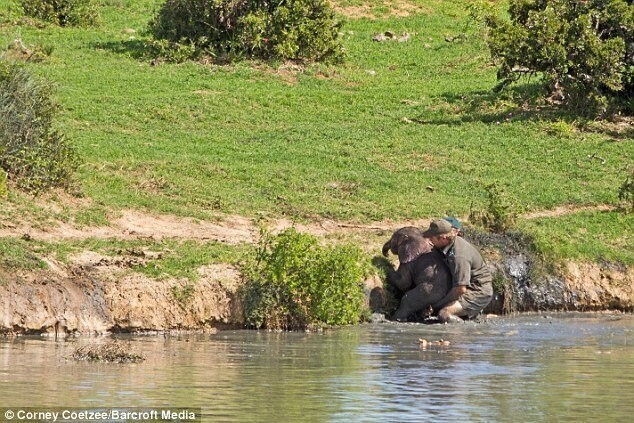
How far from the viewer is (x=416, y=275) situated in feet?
52.2

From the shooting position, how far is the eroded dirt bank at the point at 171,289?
45.4 ft

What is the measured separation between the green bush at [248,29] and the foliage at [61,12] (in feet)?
10.8

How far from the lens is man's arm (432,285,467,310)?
15.7 metres

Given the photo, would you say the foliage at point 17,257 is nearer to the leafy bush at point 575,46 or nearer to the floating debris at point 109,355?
the floating debris at point 109,355

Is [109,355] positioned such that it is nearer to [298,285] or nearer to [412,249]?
[298,285]

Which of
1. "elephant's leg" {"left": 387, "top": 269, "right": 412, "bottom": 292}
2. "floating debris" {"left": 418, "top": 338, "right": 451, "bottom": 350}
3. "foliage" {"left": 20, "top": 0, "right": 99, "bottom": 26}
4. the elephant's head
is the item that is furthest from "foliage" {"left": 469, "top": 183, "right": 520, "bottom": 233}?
"foliage" {"left": 20, "top": 0, "right": 99, "bottom": 26}

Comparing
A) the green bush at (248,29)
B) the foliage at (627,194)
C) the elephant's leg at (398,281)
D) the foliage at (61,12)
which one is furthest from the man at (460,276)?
the foliage at (61,12)

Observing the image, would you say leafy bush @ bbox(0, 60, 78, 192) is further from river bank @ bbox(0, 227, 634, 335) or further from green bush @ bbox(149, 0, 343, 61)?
green bush @ bbox(149, 0, 343, 61)

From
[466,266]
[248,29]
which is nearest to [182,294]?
[466,266]

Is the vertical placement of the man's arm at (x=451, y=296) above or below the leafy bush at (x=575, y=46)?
below

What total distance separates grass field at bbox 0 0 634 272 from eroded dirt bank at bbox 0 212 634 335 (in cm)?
35

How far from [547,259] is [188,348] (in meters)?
5.71

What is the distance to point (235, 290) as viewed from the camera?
Result: 14836 mm

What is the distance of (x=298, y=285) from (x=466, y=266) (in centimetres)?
210
